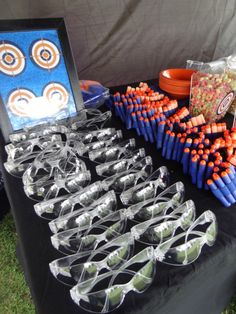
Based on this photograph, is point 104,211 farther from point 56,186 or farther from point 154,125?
point 154,125

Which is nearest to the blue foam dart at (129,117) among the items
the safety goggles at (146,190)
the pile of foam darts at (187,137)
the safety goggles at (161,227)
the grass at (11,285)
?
the pile of foam darts at (187,137)

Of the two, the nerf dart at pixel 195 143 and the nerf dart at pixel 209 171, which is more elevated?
the nerf dart at pixel 195 143

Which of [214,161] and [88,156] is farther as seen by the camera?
[88,156]

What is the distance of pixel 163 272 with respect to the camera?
1.26 ft

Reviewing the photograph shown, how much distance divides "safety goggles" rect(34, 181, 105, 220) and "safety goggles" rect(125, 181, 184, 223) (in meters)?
0.08

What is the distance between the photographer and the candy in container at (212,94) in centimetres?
69

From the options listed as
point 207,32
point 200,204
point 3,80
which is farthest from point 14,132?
point 207,32

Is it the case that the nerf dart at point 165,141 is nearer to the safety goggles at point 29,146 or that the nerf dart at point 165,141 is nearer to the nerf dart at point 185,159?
the nerf dart at point 185,159

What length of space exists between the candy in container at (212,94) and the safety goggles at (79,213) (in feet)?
1.25

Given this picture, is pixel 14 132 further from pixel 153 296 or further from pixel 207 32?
pixel 207 32

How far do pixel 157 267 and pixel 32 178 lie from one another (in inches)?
A: 12.2

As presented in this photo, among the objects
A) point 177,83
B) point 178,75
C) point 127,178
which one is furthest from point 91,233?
point 178,75

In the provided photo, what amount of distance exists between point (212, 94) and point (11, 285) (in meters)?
0.82

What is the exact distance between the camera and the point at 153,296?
0.36 meters
